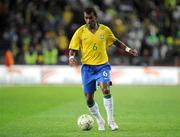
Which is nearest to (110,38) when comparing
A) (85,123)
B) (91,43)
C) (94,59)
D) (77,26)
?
(91,43)

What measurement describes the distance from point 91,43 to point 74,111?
210 inches

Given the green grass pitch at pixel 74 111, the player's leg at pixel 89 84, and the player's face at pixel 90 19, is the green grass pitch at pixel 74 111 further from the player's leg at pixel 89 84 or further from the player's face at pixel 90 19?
the player's face at pixel 90 19

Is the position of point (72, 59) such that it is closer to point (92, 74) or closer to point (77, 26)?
point (92, 74)

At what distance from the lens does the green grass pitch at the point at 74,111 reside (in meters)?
12.8

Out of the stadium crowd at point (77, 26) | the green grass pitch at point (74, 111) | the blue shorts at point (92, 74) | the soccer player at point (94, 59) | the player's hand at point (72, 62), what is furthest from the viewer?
the stadium crowd at point (77, 26)

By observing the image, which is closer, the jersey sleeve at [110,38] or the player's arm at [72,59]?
the player's arm at [72,59]

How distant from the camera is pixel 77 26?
33.5 meters

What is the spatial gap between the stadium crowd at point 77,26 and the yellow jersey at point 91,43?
18866 mm

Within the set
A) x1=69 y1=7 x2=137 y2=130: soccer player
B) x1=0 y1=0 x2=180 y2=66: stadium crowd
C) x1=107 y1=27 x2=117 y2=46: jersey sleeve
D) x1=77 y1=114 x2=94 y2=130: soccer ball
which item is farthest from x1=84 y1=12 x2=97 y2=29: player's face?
x1=0 y1=0 x2=180 y2=66: stadium crowd

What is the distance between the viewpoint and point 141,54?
32.6 meters

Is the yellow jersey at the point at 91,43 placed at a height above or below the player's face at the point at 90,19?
below

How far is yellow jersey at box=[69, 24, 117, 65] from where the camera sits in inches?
514

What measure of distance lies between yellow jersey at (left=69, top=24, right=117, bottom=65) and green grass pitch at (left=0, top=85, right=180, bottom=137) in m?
1.44

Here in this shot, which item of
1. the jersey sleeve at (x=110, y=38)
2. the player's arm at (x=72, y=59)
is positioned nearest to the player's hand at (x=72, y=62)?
the player's arm at (x=72, y=59)
